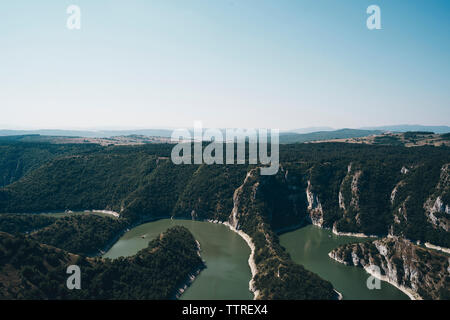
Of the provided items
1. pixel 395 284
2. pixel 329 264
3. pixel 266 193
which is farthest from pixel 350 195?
pixel 395 284

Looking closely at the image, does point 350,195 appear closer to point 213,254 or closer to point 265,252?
point 265,252

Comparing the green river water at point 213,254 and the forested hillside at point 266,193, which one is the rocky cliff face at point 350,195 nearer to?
the forested hillside at point 266,193

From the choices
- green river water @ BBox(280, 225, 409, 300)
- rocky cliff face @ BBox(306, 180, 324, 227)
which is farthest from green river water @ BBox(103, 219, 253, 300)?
rocky cliff face @ BBox(306, 180, 324, 227)

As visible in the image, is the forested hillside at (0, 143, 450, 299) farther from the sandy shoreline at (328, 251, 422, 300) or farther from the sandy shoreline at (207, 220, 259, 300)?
the sandy shoreline at (328, 251, 422, 300)

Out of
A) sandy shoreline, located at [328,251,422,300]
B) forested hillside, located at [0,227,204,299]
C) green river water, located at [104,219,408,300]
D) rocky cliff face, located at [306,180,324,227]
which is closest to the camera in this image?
forested hillside, located at [0,227,204,299]

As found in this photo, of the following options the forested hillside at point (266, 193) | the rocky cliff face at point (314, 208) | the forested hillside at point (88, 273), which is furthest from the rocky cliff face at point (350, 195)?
the forested hillside at point (88, 273)
